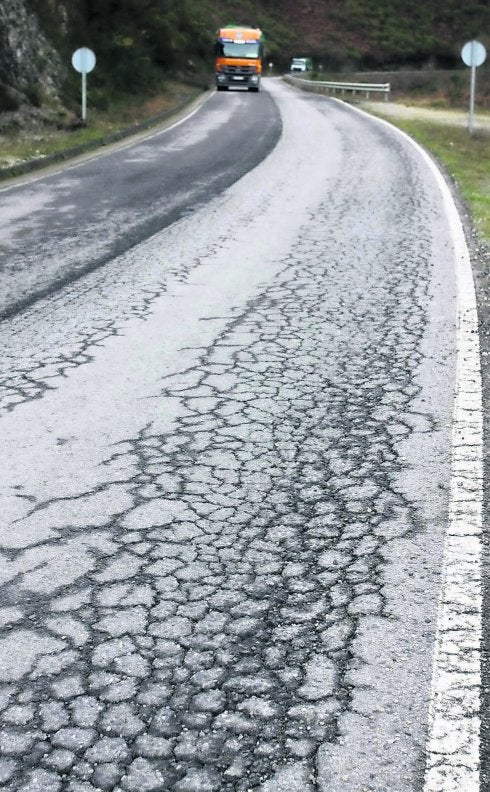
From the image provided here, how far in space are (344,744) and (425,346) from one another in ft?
12.4

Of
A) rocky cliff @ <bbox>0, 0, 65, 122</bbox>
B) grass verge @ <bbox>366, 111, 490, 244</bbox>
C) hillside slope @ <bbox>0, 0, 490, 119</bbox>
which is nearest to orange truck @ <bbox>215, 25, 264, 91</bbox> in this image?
hillside slope @ <bbox>0, 0, 490, 119</bbox>

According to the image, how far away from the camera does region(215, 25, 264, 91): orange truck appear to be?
1666 inches

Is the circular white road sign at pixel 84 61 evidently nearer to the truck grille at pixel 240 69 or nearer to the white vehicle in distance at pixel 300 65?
→ the truck grille at pixel 240 69

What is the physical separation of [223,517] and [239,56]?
42207 millimetres

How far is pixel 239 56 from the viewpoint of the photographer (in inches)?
1689

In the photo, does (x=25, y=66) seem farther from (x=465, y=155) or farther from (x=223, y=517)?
(x=223, y=517)

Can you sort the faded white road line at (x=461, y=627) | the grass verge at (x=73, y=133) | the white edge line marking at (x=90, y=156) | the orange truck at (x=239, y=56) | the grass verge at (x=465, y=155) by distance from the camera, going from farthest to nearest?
the orange truck at (x=239, y=56)
the grass verge at (x=73, y=133)
the white edge line marking at (x=90, y=156)
the grass verge at (x=465, y=155)
the faded white road line at (x=461, y=627)

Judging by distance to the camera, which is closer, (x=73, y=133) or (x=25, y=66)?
(x=73, y=133)

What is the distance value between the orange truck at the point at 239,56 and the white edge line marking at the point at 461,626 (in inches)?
1581

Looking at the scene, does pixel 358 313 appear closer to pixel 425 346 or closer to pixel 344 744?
pixel 425 346

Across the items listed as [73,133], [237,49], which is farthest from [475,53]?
[237,49]

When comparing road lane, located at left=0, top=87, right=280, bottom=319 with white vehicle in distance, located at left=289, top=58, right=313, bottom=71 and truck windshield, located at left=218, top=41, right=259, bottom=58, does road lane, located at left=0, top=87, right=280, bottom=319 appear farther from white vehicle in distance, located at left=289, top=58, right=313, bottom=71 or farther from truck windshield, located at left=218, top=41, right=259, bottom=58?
white vehicle in distance, located at left=289, top=58, right=313, bottom=71

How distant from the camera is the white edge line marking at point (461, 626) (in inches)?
92.9

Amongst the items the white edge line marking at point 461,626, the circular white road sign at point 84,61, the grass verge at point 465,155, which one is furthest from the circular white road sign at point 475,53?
the white edge line marking at point 461,626
